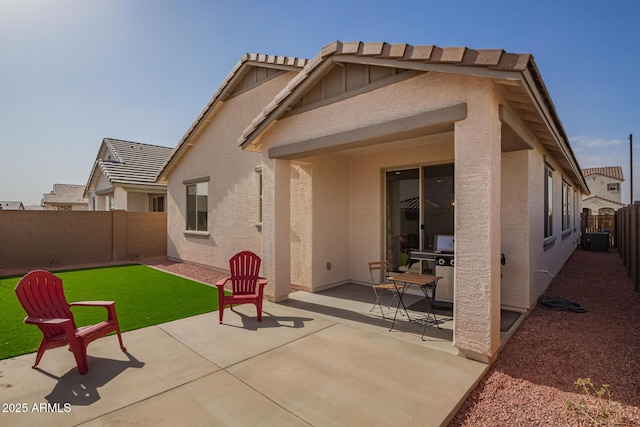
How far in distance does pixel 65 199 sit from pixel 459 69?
47698 millimetres

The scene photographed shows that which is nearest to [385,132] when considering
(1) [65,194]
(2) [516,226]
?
(2) [516,226]

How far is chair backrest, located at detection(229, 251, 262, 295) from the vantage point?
20.3 ft

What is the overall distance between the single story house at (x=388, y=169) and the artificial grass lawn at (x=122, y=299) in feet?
5.65

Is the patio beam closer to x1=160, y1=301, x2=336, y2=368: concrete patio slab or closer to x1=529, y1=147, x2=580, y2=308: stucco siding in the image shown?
x1=529, y1=147, x2=580, y2=308: stucco siding

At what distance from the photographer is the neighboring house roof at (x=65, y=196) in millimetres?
36156

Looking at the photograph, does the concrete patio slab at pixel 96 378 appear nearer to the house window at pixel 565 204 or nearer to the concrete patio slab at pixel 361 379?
the concrete patio slab at pixel 361 379

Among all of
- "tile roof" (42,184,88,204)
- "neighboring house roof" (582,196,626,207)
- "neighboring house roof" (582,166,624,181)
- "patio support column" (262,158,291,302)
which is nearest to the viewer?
"patio support column" (262,158,291,302)

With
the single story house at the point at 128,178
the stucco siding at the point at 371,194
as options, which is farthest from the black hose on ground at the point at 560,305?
the single story house at the point at 128,178

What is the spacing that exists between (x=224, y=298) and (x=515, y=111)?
5.52 meters

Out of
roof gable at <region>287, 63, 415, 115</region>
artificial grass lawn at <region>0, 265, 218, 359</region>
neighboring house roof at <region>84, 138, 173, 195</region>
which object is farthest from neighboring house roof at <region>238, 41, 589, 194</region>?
neighboring house roof at <region>84, 138, 173, 195</region>

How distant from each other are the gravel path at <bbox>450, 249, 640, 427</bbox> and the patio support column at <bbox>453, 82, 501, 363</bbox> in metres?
0.47

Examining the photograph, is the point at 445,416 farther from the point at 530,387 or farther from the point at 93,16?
the point at 93,16

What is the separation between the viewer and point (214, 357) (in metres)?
4.07

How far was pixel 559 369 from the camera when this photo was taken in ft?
12.3
